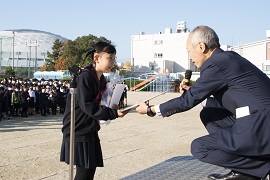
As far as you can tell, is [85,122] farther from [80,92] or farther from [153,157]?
[153,157]

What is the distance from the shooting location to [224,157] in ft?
9.71

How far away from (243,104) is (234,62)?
1.15ft

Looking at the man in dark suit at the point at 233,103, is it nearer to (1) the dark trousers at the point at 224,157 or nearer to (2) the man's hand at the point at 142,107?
(1) the dark trousers at the point at 224,157

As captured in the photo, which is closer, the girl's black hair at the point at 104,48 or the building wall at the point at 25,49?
the girl's black hair at the point at 104,48

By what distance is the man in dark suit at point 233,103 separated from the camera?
2760 millimetres

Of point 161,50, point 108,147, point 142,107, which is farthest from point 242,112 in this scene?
point 161,50

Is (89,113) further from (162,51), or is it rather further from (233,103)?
(162,51)

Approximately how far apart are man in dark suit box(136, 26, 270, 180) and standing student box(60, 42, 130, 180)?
646 mm

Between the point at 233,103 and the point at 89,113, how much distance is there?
4.14 feet

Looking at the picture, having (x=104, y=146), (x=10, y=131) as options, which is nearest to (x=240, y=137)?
(x=104, y=146)

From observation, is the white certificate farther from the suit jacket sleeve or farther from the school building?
the school building

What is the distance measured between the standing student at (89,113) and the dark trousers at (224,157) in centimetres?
80

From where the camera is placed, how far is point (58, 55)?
63.2 meters

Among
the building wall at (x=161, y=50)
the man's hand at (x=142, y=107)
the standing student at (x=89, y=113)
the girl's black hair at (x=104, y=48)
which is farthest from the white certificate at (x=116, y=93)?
the building wall at (x=161, y=50)
